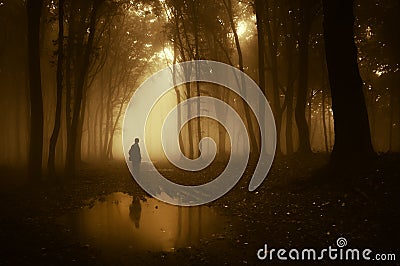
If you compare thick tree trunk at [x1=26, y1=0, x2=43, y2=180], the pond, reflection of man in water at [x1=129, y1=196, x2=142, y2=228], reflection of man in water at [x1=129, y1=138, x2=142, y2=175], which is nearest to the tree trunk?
reflection of man in water at [x1=129, y1=138, x2=142, y2=175]

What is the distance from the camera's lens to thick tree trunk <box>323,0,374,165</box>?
429 inches

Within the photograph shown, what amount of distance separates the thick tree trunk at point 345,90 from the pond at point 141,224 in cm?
416

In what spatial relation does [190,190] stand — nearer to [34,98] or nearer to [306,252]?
[34,98]

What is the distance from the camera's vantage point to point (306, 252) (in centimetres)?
729

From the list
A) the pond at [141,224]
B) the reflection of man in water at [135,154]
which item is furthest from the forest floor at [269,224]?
the reflection of man in water at [135,154]

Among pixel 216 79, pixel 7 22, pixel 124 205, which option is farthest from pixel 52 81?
pixel 124 205

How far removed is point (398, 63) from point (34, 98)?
83.6ft

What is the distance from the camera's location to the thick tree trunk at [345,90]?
10.9 metres

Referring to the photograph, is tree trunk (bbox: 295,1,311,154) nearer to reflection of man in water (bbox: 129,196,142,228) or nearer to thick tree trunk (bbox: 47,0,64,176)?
reflection of man in water (bbox: 129,196,142,228)

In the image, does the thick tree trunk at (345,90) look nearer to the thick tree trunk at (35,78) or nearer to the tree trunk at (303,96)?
the tree trunk at (303,96)

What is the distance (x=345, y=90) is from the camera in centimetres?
1126

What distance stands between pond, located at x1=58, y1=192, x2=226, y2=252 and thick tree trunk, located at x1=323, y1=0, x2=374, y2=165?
416cm

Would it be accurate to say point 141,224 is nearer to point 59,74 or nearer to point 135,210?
point 135,210

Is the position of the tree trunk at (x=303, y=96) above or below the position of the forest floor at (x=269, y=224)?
above
